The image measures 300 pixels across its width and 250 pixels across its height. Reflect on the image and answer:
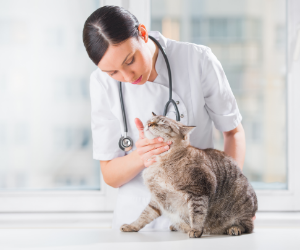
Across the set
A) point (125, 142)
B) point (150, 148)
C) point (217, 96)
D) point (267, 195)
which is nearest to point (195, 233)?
point (150, 148)

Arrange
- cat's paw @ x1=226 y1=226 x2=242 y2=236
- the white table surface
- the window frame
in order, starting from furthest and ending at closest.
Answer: the window frame < cat's paw @ x1=226 y1=226 x2=242 y2=236 < the white table surface

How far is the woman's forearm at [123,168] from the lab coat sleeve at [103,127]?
0.05m

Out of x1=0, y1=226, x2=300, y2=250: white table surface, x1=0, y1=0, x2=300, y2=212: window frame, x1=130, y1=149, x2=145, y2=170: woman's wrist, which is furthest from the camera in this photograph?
x1=0, y1=0, x2=300, y2=212: window frame

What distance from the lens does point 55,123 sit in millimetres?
1569

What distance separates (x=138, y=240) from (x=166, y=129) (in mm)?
332

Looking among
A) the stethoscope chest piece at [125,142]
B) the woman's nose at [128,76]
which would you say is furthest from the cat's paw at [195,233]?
the woman's nose at [128,76]

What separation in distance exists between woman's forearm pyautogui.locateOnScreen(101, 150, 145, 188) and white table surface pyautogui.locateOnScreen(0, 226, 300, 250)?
0.67ft

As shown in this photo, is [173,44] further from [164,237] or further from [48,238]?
[48,238]

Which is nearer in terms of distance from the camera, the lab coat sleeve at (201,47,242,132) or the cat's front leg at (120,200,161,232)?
the cat's front leg at (120,200,161,232)

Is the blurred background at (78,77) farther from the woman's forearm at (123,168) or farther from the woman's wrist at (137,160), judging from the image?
the woman's wrist at (137,160)

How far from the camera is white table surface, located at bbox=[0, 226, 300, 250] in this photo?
0.74m

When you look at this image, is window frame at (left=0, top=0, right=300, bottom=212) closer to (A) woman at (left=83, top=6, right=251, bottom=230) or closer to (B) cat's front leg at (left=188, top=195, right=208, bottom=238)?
Answer: (A) woman at (left=83, top=6, right=251, bottom=230)

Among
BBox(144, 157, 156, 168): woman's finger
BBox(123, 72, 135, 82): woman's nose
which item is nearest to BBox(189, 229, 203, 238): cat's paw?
BBox(144, 157, 156, 168): woman's finger

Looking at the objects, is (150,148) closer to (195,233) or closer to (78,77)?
(195,233)
